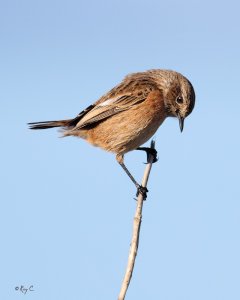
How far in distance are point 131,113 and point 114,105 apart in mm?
305

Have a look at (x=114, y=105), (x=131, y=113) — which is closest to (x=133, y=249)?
(x=131, y=113)

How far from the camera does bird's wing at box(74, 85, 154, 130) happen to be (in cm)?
859

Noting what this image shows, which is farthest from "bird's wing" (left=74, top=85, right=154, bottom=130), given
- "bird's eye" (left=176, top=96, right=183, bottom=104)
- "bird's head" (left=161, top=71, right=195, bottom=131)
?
"bird's eye" (left=176, top=96, right=183, bottom=104)

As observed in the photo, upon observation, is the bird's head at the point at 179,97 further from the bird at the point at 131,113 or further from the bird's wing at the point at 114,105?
the bird's wing at the point at 114,105

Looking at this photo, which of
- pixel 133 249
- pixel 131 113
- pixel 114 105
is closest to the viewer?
pixel 133 249

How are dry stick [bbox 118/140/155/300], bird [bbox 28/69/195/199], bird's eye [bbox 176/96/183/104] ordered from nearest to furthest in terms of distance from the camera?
dry stick [bbox 118/140/155/300], bird [bbox 28/69/195/199], bird's eye [bbox 176/96/183/104]

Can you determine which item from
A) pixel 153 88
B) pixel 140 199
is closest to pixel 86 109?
pixel 153 88

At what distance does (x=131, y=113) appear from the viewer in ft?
27.9

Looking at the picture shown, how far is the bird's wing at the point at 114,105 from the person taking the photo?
859 cm

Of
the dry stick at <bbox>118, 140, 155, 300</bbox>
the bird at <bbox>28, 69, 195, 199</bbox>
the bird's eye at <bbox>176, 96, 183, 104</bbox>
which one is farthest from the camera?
the bird's eye at <bbox>176, 96, 183, 104</bbox>

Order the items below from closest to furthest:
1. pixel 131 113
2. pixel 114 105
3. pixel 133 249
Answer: pixel 133 249
pixel 131 113
pixel 114 105

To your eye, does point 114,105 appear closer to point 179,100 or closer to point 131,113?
point 131,113

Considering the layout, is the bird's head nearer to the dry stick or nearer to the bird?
the bird

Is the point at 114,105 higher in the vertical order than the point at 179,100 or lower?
lower
